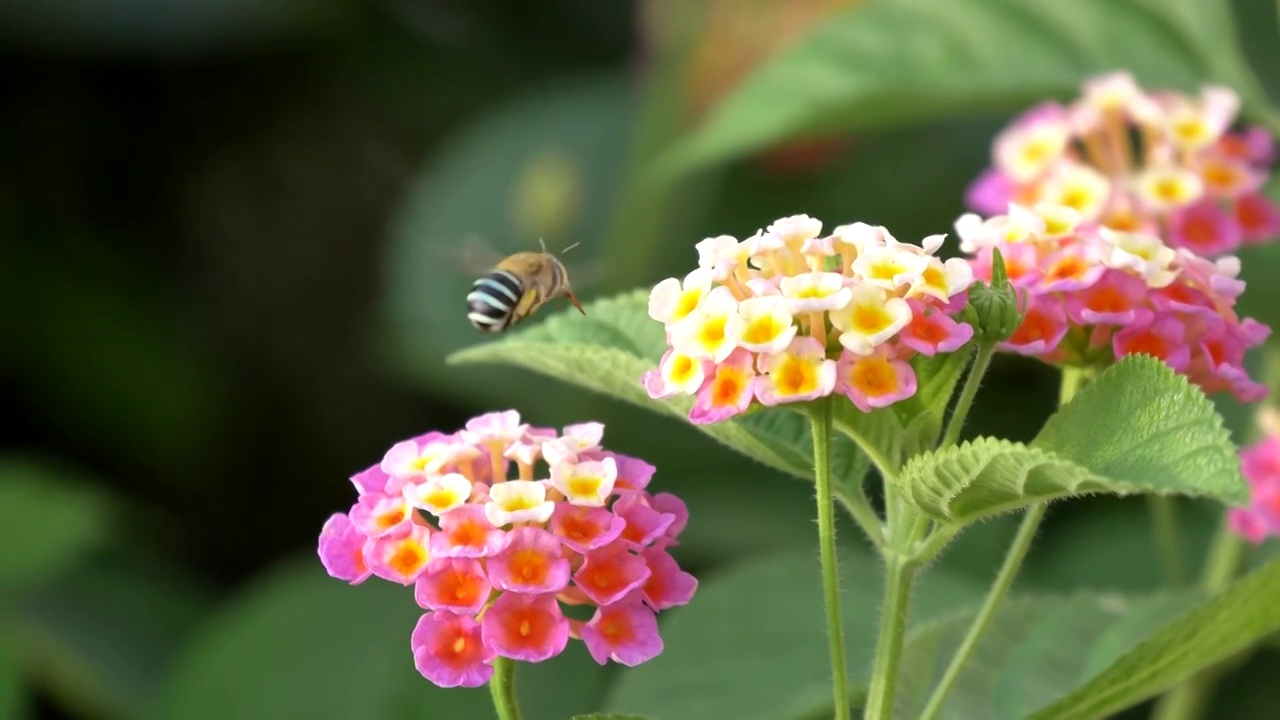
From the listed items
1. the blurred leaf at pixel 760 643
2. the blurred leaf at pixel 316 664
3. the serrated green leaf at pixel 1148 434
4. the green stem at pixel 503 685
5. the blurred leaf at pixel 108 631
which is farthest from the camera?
the blurred leaf at pixel 108 631

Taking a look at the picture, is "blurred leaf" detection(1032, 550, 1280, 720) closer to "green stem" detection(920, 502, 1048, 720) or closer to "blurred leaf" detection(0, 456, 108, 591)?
"green stem" detection(920, 502, 1048, 720)

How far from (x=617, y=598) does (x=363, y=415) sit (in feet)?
6.54

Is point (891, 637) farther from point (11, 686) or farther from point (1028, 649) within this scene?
point (11, 686)

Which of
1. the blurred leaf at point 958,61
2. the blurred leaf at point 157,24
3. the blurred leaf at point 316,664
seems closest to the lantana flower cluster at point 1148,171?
the blurred leaf at point 958,61

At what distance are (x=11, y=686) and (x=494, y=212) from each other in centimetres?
104

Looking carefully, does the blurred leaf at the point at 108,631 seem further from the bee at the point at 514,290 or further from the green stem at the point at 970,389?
the green stem at the point at 970,389

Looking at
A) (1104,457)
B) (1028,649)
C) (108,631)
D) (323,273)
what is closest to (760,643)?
(1028,649)

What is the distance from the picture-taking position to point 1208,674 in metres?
1.19

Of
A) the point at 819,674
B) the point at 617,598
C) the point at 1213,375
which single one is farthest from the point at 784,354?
the point at 819,674

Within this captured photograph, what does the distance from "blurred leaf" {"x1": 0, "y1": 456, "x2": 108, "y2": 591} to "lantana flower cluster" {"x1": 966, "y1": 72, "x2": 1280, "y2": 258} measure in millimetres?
1164

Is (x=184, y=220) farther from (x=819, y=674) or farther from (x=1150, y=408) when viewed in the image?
(x=1150, y=408)

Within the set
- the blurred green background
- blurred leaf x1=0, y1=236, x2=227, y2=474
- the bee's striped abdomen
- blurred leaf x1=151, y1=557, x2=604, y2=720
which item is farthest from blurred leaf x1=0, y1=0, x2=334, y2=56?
the bee's striped abdomen

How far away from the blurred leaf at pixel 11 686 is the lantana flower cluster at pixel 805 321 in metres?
1.03

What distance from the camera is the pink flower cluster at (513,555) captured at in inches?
26.2
